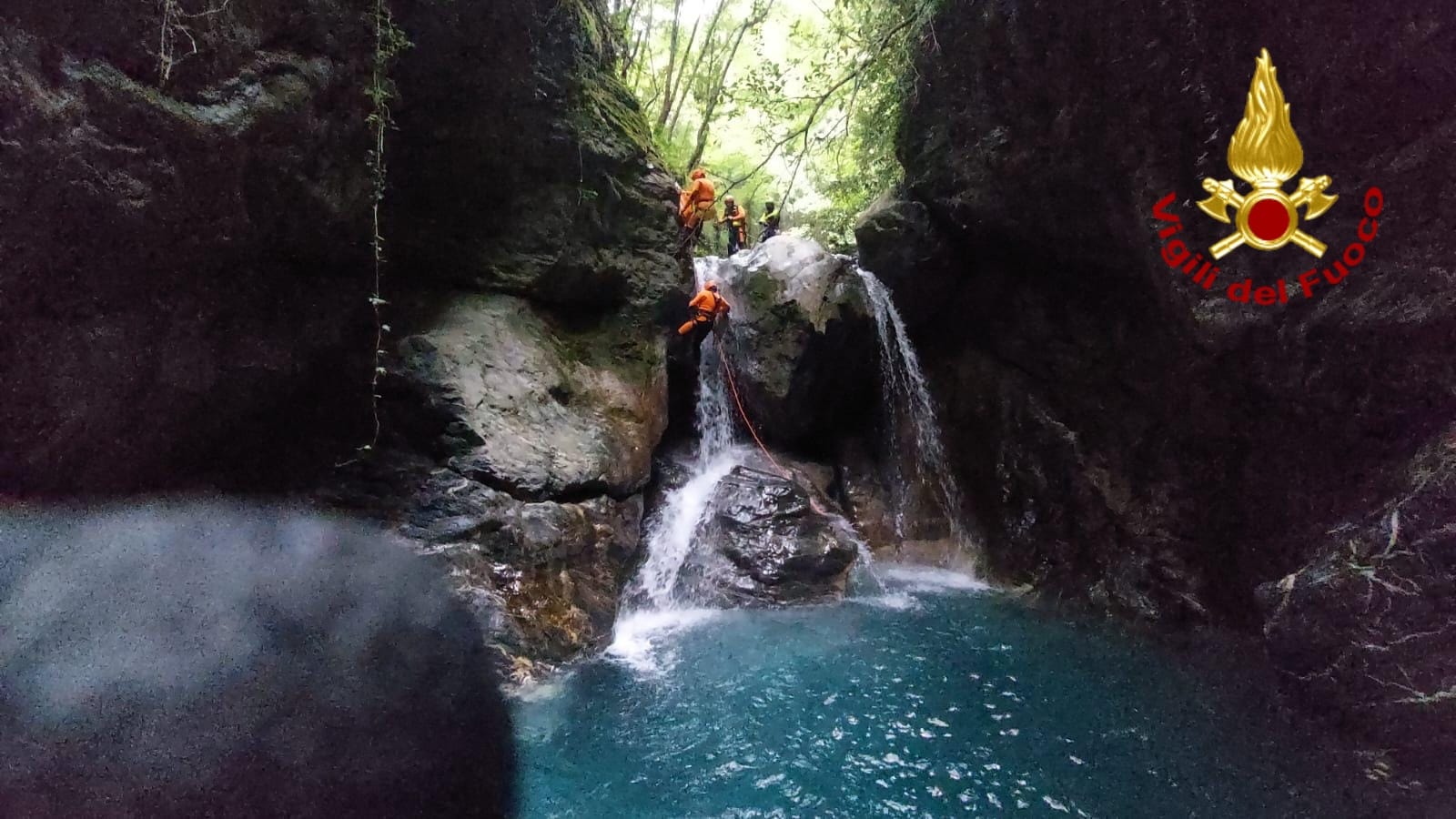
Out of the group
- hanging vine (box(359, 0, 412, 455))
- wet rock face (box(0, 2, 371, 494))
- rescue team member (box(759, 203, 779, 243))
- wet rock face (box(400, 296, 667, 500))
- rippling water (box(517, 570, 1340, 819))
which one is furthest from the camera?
rescue team member (box(759, 203, 779, 243))

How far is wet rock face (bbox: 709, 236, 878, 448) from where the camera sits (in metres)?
8.47

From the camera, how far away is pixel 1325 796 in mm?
3398

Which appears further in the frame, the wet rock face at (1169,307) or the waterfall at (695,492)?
the waterfall at (695,492)

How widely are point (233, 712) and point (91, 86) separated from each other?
3152 millimetres

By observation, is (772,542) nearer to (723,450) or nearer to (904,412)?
(723,450)

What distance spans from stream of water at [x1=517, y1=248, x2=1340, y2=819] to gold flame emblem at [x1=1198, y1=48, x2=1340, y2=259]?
2965 millimetres

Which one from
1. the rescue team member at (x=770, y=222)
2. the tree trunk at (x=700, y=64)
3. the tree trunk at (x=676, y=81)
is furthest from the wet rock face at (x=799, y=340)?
the tree trunk at (x=676, y=81)

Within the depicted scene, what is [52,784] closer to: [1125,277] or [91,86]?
[91,86]

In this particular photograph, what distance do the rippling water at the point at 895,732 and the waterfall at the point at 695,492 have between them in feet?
2.05

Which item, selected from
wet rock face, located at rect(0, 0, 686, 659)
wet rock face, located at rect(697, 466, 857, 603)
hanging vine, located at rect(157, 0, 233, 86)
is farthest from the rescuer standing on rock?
hanging vine, located at rect(157, 0, 233, 86)

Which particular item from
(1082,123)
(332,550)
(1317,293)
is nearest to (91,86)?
(332,550)

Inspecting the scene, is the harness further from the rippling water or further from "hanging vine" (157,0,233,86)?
"hanging vine" (157,0,233,86)

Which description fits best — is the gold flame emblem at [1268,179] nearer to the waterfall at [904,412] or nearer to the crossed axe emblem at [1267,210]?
the crossed axe emblem at [1267,210]

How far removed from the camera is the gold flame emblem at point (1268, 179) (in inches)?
151
